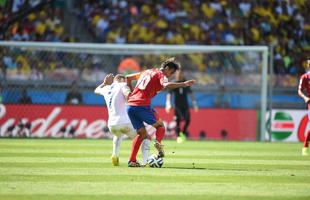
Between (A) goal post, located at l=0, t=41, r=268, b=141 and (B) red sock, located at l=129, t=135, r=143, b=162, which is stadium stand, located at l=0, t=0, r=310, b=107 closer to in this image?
(A) goal post, located at l=0, t=41, r=268, b=141

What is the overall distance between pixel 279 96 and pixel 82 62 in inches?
280

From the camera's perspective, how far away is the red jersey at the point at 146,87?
40.8 feet

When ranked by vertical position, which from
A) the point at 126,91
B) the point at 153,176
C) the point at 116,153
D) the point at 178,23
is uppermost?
the point at 178,23

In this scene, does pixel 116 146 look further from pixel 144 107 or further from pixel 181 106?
pixel 181 106

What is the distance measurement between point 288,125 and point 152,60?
541 cm

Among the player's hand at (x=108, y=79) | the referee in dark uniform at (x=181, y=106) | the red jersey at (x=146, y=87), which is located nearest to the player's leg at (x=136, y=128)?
the red jersey at (x=146, y=87)

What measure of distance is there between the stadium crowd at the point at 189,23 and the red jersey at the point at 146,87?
15.9m

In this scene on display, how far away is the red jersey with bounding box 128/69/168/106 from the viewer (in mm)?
12438

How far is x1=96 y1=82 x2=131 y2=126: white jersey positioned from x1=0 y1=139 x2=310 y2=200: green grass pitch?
0.82m

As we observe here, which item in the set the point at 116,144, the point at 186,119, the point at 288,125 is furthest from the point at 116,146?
the point at 288,125

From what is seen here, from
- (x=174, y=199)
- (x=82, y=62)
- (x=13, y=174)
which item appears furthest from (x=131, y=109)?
(x=82, y=62)

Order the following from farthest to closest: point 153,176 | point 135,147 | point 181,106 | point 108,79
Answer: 1. point 181,106
2. point 108,79
3. point 135,147
4. point 153,176

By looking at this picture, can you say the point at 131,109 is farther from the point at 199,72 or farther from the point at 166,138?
the point at 199,72

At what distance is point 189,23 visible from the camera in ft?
95.3
